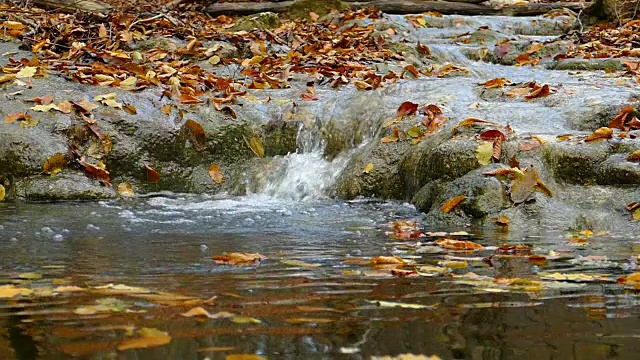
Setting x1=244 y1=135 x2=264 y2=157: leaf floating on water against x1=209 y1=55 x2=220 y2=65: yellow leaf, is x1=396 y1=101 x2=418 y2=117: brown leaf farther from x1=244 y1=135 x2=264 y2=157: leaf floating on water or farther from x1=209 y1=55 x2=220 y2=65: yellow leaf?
x1=209 y1=55 x2=220 y2=65: yellow leaf

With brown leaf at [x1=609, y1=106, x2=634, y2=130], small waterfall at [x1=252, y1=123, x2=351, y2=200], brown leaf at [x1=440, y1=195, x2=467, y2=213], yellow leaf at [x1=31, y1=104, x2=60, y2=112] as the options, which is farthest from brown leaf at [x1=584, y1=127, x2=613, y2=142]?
yellow leaf at [x1=31, y1=104, x2=60, y2=112]

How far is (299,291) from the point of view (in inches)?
88.4

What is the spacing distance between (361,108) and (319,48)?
3123 mm

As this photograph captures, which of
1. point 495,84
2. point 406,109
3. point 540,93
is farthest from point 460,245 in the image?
point 495,84

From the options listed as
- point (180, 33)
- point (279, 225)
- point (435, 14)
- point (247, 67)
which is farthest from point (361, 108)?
point (435, 14)

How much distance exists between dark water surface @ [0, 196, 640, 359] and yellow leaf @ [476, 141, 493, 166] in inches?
37.9

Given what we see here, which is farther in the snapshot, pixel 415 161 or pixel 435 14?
pixel 435 14

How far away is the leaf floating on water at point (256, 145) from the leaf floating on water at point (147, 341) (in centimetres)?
508

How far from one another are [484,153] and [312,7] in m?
8.84

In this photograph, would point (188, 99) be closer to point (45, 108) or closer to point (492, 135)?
point (45, 108)

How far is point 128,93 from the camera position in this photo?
22.0ft

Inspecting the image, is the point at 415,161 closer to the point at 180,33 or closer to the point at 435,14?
the point at 180,33

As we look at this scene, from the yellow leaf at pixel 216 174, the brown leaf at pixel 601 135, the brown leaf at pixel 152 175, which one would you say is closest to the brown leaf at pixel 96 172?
the brown leaf at pixel 152 175

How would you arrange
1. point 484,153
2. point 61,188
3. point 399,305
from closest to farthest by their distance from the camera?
point 399,305, point 484,153, point 61,188
